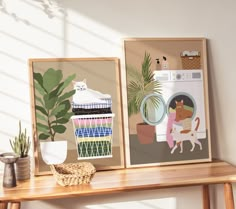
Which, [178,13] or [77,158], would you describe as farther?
[178,13]

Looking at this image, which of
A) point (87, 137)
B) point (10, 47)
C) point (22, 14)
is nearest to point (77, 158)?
point (87, 137)

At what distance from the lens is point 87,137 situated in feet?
5.98

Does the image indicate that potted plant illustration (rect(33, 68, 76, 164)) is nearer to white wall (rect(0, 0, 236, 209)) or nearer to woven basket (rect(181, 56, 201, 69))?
white wall (rect(0, 0, 236, 209))

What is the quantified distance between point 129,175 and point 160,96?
48 cm

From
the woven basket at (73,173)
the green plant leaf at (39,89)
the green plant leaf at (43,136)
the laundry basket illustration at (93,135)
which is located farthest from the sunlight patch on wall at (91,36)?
the woven basket at (73,173)

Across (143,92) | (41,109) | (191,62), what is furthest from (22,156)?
(191,62)

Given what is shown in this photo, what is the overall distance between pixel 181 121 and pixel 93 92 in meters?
0.52

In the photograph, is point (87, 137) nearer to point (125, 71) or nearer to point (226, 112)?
point (125, 71)

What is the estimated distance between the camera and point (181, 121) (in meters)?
1.92

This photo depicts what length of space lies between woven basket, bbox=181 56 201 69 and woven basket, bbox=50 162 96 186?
2.54 feet

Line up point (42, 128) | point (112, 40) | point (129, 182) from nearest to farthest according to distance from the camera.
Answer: point (129, 182), point (42, 128), point (112, 40)

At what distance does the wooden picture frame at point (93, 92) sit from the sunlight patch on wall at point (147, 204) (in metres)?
0.24

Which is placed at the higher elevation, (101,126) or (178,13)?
(178,13)

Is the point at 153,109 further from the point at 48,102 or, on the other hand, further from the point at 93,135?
the point at 48,102
